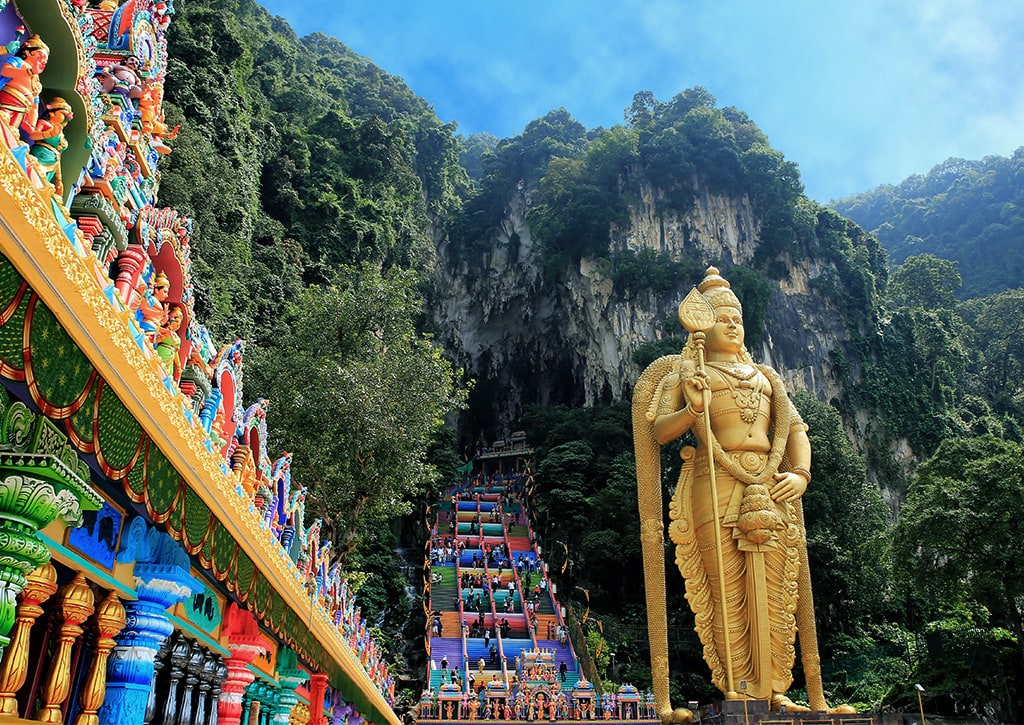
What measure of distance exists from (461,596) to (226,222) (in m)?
10.6

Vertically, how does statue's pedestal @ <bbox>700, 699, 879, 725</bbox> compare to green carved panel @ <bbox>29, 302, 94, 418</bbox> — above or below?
below

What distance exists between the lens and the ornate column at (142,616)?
8.89ft

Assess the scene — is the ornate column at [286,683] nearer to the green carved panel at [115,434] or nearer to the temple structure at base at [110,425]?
the temple structure at base at [110,425]

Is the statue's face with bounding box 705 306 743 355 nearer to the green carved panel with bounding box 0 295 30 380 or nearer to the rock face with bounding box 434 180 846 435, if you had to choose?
the green carved panel with bounding box 0 295 30 380

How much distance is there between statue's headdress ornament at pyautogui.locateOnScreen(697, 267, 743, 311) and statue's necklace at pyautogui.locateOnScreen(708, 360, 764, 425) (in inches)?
27.5

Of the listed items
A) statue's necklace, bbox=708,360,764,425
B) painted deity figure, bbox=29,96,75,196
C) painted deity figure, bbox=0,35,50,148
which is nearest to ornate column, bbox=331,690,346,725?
statue's necklace, bbox=708,360,764,425

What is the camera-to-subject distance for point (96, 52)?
2764mm

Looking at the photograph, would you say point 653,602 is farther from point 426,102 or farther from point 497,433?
point 426,102

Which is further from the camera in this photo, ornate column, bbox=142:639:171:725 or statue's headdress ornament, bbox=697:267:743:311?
statue's headdress ornament, bbox=697:267:743:311

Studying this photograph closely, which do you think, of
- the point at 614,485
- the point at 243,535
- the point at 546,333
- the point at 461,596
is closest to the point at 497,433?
the point at 546,333

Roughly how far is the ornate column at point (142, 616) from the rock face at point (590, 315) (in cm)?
2777

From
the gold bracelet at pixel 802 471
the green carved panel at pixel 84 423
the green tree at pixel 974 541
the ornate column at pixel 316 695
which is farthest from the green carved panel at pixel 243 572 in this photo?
the green tree at pixel 974 541

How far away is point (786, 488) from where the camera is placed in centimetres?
835

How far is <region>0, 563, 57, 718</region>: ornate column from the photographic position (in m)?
2.06
